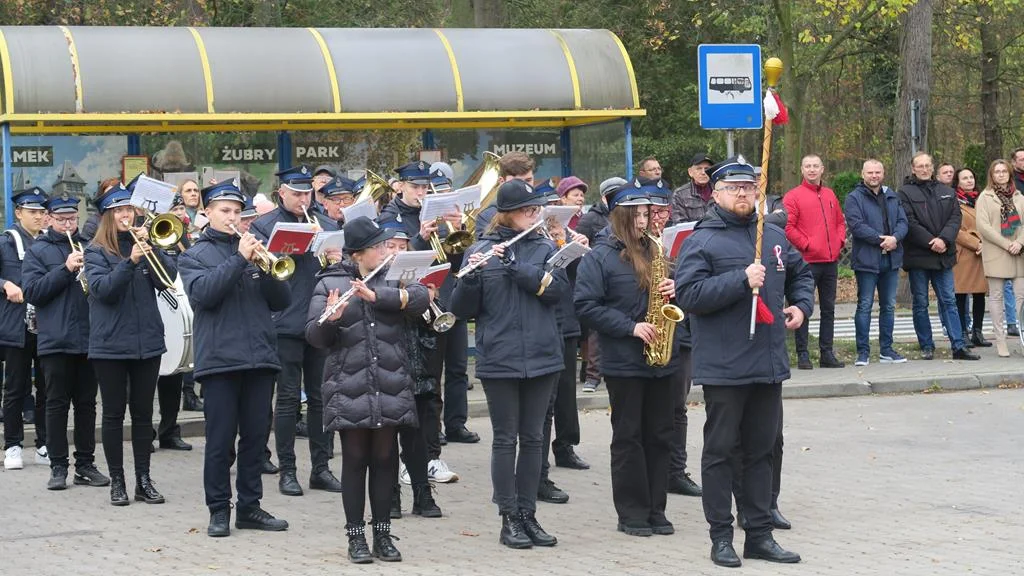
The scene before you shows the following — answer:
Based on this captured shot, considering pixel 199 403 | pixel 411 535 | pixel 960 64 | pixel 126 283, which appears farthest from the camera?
pixel 960 64

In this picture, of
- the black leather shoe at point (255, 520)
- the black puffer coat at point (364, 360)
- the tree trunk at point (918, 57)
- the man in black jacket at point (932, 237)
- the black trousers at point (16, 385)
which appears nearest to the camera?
the black puffer coat at point (364, 360)

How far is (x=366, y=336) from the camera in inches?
318

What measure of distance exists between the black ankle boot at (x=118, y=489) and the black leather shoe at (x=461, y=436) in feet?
9.60

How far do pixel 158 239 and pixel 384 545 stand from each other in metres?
2.40

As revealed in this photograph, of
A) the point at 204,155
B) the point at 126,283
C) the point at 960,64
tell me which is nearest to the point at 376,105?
the point at 204,155

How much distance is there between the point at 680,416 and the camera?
957 cm

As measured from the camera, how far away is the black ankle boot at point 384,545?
26.6 feet

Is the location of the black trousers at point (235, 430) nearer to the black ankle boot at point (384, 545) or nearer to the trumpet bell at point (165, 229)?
the trumpet bell at point (165, 229)

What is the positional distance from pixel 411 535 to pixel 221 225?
208 centimetres

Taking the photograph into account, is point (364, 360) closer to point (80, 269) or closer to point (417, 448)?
point (417, 448)

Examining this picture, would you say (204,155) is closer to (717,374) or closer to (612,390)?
(612,390)

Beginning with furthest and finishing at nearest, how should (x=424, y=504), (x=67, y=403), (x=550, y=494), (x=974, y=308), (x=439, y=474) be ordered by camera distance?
(x=974, y=308) → (x=67, y=403) → (x=439, y=474) → (x=550, y=494) → (x=424, y=504)

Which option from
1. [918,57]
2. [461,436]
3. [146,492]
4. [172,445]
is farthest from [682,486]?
[918,57]

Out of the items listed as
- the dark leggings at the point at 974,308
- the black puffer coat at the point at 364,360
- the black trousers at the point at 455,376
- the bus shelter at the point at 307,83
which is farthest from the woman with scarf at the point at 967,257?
the black puffer coat at the point at 364,360
